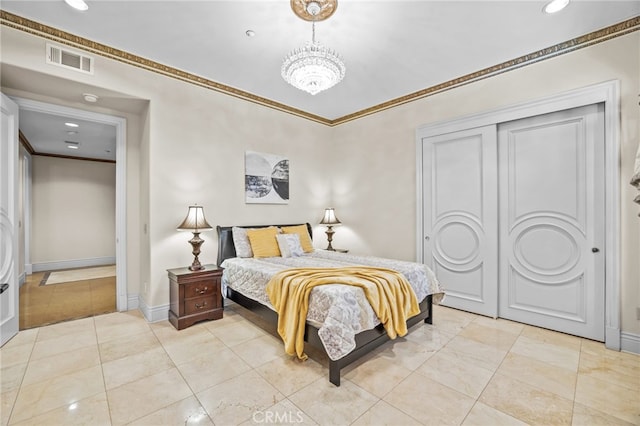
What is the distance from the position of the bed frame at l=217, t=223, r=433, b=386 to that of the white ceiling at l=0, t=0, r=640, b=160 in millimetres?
2142

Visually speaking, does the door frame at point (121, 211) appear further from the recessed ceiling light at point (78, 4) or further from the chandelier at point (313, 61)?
the chandelier at point (313, 61)

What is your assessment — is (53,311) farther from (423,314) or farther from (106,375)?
(423,314)

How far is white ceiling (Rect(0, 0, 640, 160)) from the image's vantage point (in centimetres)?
242

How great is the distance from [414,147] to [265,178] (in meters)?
2.26

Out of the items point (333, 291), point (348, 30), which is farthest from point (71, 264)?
point (348, 30)

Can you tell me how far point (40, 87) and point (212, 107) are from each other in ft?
5.59

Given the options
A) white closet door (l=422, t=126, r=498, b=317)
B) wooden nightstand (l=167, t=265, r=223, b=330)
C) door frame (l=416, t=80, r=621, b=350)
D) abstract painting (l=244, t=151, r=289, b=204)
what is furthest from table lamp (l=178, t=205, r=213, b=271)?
door frame (l=416, t=80, r=621, b=350)

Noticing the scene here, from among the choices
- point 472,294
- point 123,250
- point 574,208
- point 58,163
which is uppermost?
point 58,163

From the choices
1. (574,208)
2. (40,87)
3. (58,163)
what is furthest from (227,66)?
(58,163)

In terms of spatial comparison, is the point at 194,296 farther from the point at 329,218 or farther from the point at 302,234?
the point at 329,218

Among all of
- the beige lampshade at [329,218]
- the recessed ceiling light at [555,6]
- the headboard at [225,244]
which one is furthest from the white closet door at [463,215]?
the headboard at [225,244]

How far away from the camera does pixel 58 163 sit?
634 centimetres

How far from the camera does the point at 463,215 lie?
12.0 feet

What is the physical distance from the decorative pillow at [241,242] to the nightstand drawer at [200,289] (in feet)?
1.83
